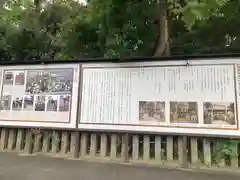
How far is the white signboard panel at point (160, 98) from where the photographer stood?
5195mm

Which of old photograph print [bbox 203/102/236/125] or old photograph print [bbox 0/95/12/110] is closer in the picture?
old photograph print [bbox 203/102/236/125]

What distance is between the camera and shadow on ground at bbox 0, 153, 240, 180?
14.8 feet

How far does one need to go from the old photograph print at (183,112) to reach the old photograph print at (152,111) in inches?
7.8

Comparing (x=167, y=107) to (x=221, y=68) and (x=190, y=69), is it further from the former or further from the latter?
(x=221, y=68)

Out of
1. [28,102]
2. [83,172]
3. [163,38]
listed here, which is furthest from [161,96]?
[28,102]

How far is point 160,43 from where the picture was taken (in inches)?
273

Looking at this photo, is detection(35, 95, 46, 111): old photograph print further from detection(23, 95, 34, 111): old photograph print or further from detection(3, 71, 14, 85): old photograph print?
detection(3, 71, 14, 85): old photograph print

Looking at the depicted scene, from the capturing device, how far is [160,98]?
5543 mm

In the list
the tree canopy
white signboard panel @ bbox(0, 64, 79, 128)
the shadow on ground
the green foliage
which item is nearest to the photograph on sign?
white signboard panel @ bbox(0, 64, 79, 128)

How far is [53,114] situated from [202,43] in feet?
15.6

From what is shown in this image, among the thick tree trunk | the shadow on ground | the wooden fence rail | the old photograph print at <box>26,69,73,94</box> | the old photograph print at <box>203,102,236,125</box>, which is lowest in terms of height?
the shadow on ground

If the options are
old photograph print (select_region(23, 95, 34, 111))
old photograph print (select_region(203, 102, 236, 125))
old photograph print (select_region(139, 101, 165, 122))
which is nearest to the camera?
old photograph print (select_region(203, 102, 236, 125))

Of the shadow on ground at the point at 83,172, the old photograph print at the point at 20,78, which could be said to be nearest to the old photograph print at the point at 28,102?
the old photograph print at the point at 20,78

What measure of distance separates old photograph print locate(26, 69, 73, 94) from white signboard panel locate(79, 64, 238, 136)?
0.42 metres
